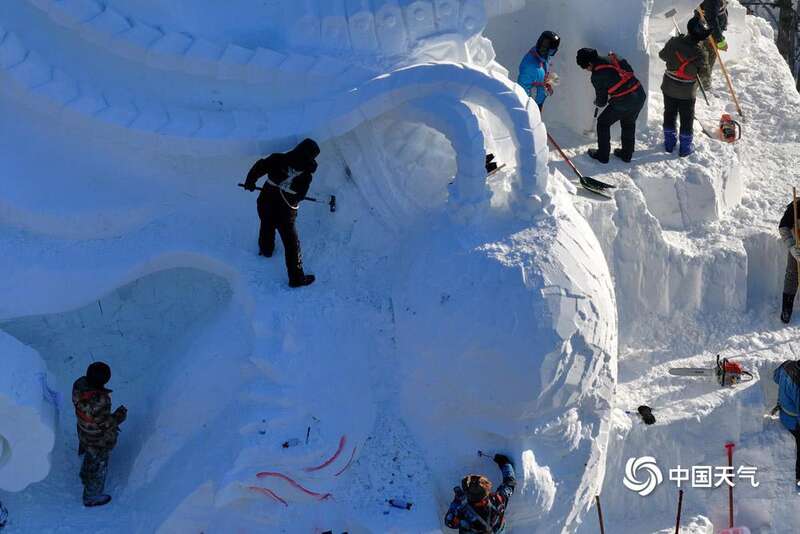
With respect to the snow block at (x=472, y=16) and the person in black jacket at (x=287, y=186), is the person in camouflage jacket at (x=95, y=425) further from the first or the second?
the snow block at (x=472, y=16)

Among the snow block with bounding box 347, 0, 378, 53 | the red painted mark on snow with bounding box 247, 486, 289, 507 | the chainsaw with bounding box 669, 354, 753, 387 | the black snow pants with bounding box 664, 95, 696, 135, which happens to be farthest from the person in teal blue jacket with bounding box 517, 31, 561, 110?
the red painted mark on snow with bounding box 247, 486, 289, 507

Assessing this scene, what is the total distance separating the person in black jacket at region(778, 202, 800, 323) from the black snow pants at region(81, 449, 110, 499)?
5362 mm

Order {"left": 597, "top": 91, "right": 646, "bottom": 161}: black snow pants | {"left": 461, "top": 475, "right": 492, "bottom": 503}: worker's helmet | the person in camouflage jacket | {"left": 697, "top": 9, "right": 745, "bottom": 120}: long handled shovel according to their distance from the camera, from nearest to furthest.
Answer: {"left": 461, "top": 475, "right": 492, "bottom": 503}: worker's helmet, the person in camouflage jacket, {"left": 597, "top": 91, "right": 646, "bottom": 161}: black snow pants, {"left": 697, "top": 9, "right": 745, "bottom": 120}: long handled shovel

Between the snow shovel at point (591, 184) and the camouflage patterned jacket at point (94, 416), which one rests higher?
the snow shovel at point (591, 184)

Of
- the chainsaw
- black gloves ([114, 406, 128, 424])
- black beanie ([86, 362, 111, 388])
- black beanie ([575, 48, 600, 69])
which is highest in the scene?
black beanie ([575, 48, 600, 69])

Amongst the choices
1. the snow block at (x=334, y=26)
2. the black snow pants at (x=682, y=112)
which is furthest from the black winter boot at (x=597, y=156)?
the snow block at (x=334, y=26)

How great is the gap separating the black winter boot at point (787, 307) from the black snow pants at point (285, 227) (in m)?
4.07

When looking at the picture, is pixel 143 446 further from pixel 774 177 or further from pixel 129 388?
pixel 774 177

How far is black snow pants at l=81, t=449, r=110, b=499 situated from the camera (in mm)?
9195

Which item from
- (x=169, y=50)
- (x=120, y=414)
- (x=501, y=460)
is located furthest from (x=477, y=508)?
(x=169, y=50)

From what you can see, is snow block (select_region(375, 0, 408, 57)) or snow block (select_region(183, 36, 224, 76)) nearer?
snow block (select_region(183, 36, 224, 76))

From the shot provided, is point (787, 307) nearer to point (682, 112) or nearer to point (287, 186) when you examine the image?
point (682, 112)

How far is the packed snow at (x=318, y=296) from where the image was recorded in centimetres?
908

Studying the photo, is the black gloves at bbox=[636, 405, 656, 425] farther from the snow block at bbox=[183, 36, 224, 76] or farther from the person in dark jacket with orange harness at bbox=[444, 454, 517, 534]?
the snow block at bbox=[183, 36, 224, 76]
